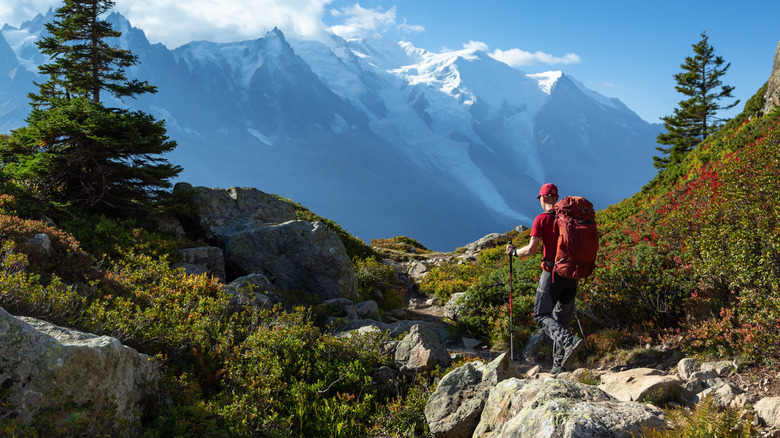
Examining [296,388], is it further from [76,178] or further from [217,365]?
[76,178]

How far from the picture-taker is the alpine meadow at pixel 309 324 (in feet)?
14.2

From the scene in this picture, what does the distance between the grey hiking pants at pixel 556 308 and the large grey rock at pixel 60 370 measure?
596cm

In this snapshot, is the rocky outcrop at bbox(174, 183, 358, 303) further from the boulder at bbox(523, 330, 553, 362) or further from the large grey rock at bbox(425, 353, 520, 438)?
the large grey rock at bbox(425, 353, 520, 438)

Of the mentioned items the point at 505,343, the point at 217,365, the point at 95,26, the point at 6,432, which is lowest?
the point at 6,432

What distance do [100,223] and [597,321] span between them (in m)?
12.3

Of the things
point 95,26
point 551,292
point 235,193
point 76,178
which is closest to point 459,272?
point 235,193

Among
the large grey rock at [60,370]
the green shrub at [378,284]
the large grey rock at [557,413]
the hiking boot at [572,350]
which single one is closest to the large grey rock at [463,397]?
→ the large grey rock at [557,413]

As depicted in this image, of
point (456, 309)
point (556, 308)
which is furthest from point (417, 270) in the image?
point (556, 308)

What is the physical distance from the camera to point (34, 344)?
4.26 m

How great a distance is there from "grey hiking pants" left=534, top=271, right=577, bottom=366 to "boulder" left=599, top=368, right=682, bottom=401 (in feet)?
2.69

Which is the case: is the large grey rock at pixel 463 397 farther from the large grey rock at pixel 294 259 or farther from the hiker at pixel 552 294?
the large grey rock at pixel 294 259

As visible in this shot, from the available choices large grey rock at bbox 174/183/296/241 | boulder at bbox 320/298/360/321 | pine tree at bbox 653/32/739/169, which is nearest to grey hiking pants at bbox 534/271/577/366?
boulder at bbox 320/298/360/321

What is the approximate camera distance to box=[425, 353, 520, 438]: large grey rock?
5.05 m

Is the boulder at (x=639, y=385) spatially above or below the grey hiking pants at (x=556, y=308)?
below
